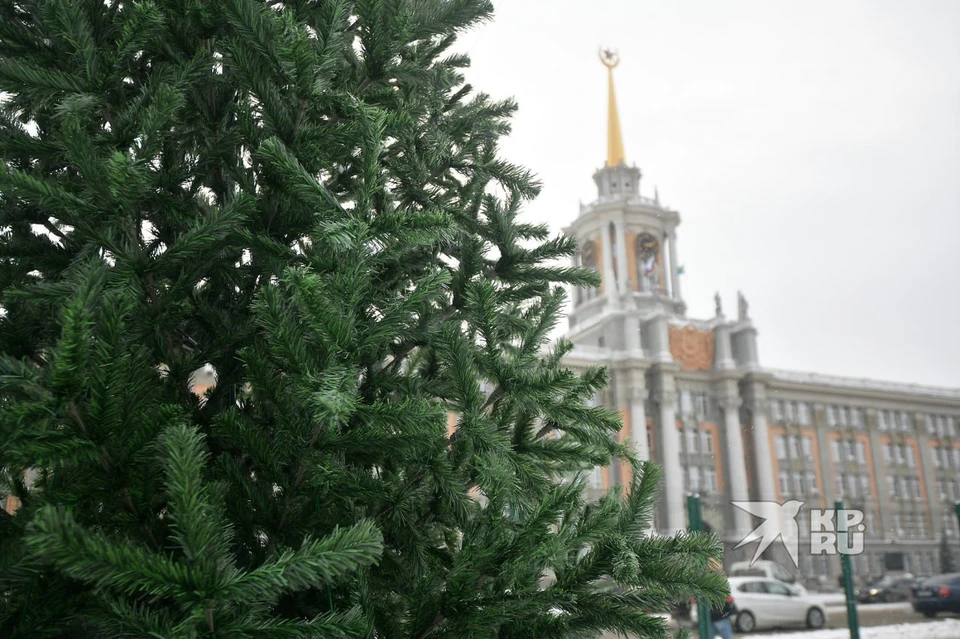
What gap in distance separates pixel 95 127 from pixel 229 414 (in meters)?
0.83

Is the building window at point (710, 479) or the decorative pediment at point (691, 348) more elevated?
the decorative pediment at point (691, 348)

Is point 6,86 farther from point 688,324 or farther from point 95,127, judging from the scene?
point 688,324

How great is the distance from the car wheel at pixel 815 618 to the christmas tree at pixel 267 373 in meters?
13.9

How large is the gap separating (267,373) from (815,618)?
600 inches

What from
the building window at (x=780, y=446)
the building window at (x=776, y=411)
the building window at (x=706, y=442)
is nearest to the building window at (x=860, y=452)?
the building window at (x=780, y=446)

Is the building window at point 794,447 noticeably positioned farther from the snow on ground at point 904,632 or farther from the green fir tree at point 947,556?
the snow on ground at point 904,632

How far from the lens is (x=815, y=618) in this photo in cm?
1393

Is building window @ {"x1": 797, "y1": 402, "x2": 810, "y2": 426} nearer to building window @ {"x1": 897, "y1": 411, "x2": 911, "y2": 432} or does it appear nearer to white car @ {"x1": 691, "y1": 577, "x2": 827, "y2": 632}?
building window @ {"x1": 897, "y1": 411, "x2": 911, "y2": 432}

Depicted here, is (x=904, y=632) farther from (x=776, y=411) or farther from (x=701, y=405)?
(x=776, y=411)

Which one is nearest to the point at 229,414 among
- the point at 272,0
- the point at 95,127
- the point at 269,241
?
the point at 269,241

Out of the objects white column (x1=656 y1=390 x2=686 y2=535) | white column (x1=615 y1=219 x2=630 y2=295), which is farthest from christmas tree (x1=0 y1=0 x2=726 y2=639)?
white column (x1=615 y1=219 x2=630 y2=295)

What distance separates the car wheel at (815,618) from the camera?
45.2ft

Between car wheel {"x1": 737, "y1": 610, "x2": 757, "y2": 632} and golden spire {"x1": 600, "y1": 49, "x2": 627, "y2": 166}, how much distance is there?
52.1 metres

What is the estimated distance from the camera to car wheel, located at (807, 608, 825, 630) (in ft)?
45.2
